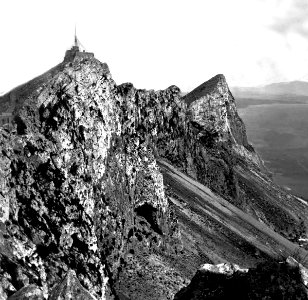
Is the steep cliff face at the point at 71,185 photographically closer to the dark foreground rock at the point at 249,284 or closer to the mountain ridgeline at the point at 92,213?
the mountain ridgeline at the point at 92,213

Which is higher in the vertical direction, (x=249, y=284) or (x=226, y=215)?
(x=249, y=284)

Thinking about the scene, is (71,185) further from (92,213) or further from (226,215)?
(226,215)

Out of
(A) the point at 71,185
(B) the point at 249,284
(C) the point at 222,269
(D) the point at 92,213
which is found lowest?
(D) the point at 92,213

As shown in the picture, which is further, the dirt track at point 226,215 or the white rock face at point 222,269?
the dirt track at point 226,215

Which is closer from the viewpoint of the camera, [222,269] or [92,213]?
[222,269]

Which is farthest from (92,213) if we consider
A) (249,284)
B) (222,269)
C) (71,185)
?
(249,284)

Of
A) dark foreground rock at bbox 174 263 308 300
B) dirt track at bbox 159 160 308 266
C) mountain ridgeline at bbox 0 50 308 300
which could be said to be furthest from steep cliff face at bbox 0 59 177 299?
dirt track at bbox 159 160 308 266

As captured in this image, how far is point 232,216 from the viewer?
432 feet

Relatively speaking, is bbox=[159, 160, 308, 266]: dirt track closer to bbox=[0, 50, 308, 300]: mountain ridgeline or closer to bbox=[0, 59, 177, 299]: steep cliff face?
bbox=[0, 50, 308, 300]: mountain ridgeline

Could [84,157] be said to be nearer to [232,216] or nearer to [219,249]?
[219,249]

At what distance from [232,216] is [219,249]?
106 ft

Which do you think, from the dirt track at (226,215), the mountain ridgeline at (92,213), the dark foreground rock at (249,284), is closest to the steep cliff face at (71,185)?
the mountain ridgeline at (92,213)

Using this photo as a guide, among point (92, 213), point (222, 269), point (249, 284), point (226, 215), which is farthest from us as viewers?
point (226, 215)

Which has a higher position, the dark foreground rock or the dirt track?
the dark foreground rock
